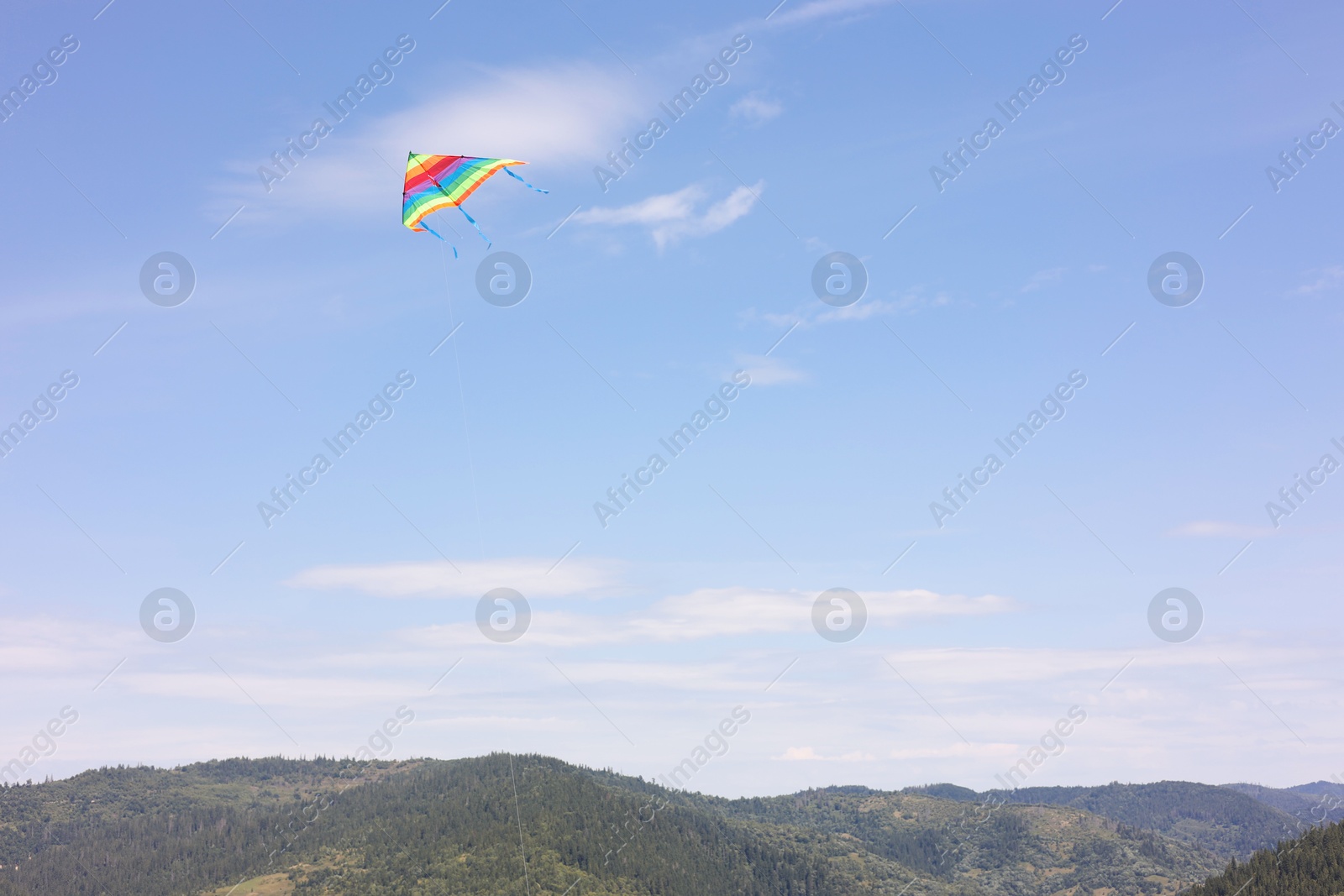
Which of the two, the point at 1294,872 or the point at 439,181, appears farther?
the point at 1294,872

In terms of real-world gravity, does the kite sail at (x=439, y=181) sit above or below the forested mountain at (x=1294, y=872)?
above

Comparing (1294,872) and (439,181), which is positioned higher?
(439,181)

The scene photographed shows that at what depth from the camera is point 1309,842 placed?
158 meters

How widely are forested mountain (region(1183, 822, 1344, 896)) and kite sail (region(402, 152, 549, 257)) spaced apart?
14523 cm

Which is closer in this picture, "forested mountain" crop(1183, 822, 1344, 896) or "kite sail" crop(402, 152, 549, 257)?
"kite sail" crop(402, 152, 549, 257)

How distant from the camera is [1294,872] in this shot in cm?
15000

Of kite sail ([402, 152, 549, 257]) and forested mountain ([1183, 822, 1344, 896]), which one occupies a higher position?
kite sail ([402, 152, 549, 257])

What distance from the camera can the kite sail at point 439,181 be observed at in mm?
75750

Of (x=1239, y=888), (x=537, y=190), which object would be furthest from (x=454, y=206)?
(x=1239, y=888)

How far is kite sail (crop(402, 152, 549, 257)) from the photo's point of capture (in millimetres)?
75750

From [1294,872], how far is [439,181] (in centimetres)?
15618

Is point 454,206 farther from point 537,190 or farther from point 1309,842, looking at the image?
point 1309,842

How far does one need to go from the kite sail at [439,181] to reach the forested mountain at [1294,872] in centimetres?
14523

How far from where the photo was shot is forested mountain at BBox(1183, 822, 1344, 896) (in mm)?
142375
